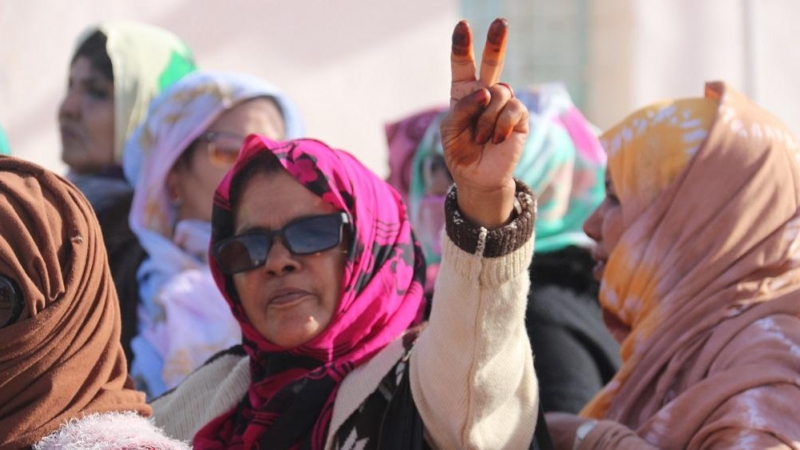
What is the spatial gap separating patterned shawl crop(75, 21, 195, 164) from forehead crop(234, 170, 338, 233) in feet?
6.63

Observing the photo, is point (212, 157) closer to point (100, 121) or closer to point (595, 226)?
point (100, 121)

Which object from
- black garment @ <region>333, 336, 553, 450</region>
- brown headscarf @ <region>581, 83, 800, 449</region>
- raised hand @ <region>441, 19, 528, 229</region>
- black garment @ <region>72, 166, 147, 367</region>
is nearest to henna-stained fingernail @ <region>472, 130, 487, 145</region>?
raised hand @ <region>441, 19, 528, 229</region>

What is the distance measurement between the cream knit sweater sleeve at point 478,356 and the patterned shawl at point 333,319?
378mm

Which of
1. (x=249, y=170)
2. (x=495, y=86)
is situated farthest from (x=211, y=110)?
(x=495, y=86)

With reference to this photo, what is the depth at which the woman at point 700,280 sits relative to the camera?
3.19 metres

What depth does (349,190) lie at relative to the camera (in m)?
3.46

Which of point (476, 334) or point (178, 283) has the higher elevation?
point (476, 334)

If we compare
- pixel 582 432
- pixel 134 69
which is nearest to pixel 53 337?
pixel 582 432

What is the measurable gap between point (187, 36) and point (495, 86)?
4.64 meters

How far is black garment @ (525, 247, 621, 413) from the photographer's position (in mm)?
3998

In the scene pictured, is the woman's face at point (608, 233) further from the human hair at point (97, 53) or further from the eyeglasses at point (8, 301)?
the human hair at point (97, 53)

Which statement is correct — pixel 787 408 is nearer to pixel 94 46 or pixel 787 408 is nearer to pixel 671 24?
pixel 94 46

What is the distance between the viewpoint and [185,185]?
498 centimetres

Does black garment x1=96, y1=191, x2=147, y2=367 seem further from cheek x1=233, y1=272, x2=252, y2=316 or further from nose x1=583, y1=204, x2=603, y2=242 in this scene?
nose x1=583, y1=204, x2=603, y2=242
